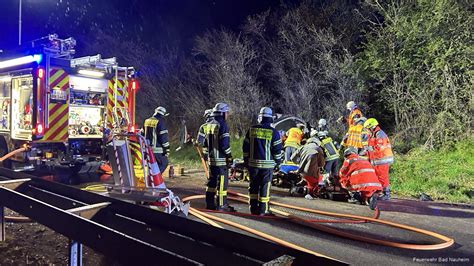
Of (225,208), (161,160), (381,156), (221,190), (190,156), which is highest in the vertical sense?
(381,156)

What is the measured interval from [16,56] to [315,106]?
8.72 meters

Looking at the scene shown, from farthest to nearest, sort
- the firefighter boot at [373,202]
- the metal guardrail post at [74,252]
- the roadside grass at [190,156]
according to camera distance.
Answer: the roadside grass at [190,156] → the firefighter boot at [373,202] → the metal guardrail post at [74,252]

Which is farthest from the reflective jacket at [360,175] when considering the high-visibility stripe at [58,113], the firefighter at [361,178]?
the high-visibility stripe at [58,113]

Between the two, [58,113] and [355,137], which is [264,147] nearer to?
[355,137]

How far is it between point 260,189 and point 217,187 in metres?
0.78

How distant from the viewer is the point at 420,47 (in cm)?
1025

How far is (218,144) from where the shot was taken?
236 inches

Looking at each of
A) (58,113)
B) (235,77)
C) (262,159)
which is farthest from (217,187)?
(235,77)

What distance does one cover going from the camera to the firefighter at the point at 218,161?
596 centimetres

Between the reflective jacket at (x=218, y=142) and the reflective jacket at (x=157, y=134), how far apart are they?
147 centimetres

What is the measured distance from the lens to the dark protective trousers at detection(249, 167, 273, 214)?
555 cm

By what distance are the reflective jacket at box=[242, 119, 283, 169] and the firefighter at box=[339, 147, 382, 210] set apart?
1.61 m

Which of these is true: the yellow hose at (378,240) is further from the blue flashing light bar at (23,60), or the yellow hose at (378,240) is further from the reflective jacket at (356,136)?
the blue flashing light bar at (23,60)

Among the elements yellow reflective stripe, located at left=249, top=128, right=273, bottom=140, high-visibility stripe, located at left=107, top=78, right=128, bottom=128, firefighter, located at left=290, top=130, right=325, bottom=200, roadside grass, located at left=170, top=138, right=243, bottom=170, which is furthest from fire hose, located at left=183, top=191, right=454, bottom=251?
roadside grass, located at left=170, top=138, right=243, bottom=170
